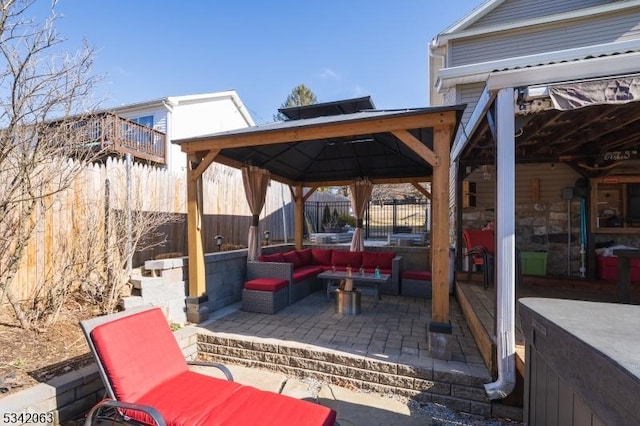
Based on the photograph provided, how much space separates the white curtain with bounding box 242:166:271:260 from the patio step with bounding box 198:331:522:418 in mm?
2233

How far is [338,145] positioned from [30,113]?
4.94 metres

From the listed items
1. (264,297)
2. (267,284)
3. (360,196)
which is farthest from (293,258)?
(360,196)

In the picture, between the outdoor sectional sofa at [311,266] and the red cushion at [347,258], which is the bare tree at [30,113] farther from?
the red cushion at [347,258]

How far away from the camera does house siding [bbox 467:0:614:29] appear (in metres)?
7.28

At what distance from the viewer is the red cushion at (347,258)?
661 cm

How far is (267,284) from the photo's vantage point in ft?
16.2

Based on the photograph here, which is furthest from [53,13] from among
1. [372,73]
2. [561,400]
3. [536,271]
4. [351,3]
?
[372,73]

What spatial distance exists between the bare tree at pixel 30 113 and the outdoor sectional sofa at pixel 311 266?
122 inches

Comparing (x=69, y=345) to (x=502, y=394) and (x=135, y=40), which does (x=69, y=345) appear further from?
(x=135, y=40)

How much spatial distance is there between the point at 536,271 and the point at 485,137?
10.7 feet

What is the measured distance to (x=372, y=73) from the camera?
12.9 meters

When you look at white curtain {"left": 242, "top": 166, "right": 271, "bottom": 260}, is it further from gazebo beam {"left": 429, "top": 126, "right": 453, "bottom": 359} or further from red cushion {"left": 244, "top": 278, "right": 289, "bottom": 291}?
gazebo beam {"left": 429, "top": 126, "right": 453, "bottom": 359}

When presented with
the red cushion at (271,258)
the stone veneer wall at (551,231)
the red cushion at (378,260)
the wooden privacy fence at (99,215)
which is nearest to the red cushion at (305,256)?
the red cushion at (271,258)

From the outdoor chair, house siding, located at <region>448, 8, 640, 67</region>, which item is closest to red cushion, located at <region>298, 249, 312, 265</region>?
the outdoor chair
